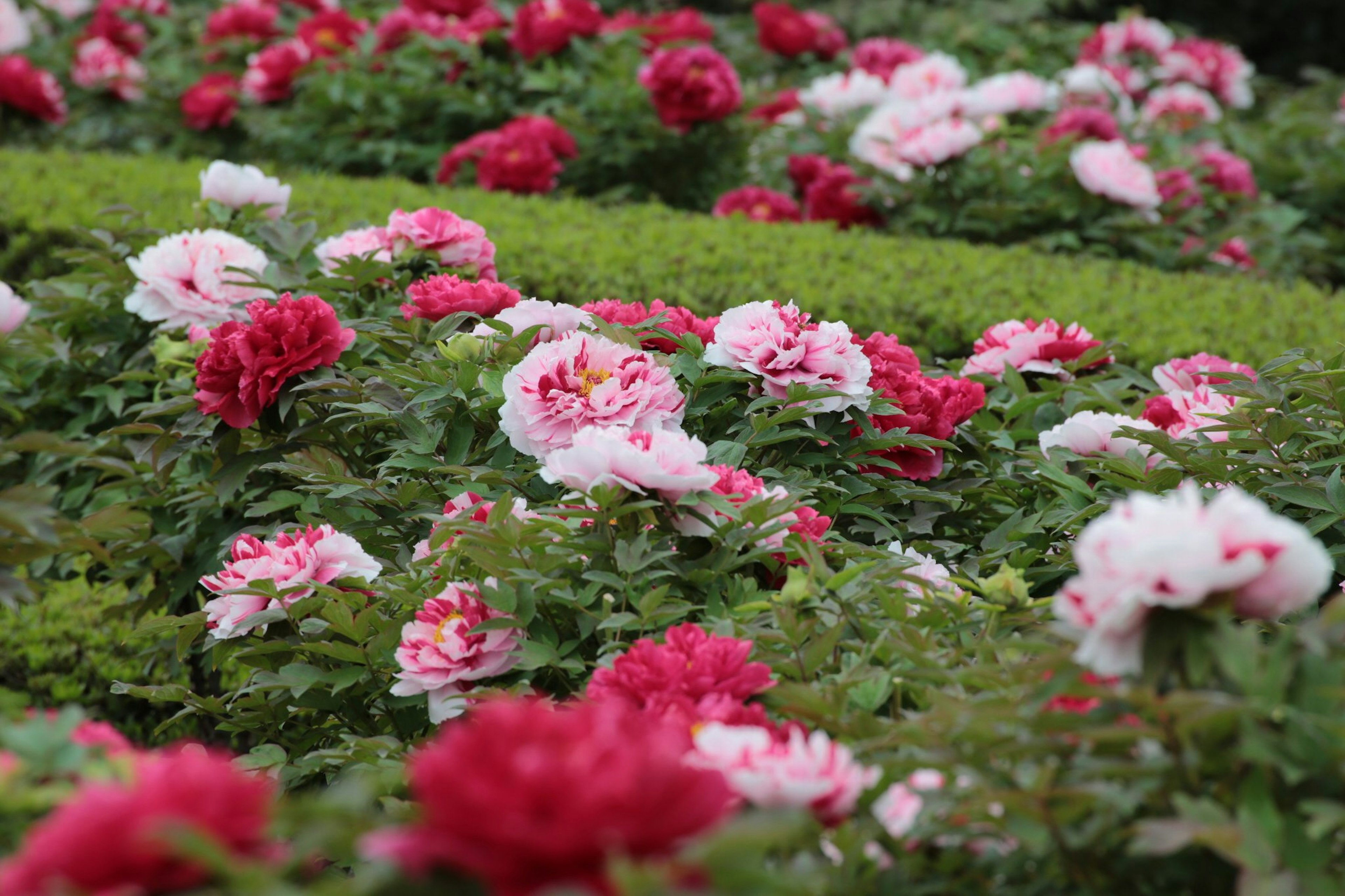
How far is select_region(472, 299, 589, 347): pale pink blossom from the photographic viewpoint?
2.22m

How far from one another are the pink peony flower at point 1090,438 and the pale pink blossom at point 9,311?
1822 millimetres

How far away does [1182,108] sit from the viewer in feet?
21.2

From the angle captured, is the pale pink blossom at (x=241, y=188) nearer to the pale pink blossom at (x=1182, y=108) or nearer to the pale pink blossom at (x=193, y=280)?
the pale pink blossom at (x=193, y=280)

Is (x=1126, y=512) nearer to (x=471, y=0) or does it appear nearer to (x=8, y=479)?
(x=8, y=479)

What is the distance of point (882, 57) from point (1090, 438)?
472 cm

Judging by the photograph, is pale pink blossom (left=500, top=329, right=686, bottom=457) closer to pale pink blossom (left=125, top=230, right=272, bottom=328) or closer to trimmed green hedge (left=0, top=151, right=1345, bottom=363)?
pale pink blossom (left=125, top=230, right=272, bottom=328)

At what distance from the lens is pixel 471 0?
230 inches

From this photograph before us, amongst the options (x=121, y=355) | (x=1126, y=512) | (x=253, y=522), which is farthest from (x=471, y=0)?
(x=1126, y=512)

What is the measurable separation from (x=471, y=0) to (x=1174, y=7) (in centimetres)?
667

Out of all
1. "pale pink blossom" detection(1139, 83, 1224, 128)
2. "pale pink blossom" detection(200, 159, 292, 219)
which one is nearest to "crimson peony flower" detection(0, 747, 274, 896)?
"pale pink blossom" detection(200, 159, 292, 219)

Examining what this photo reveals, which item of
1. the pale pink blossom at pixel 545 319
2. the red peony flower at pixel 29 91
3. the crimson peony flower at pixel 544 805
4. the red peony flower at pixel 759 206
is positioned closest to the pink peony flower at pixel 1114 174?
the red peony flower at pixel 759 206

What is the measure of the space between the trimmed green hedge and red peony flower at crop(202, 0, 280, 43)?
2.09 meters

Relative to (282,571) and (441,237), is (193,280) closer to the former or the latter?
(441,237)

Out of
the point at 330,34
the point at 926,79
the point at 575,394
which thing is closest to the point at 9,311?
the point at 575,394
